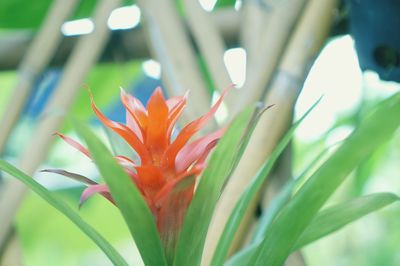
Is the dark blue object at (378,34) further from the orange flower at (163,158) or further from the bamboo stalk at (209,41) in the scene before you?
the orange flower at (163,158)

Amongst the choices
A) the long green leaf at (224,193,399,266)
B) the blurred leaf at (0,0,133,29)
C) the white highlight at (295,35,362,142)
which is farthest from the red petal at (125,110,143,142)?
the blurred leaf at (0,0,133,29)

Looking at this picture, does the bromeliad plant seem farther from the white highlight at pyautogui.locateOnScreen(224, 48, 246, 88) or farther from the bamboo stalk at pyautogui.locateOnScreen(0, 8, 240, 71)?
the bamboo stalk at pyautogui.locateOnScreen(0, 8, 240, 71)

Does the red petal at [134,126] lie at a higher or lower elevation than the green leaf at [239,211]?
higher

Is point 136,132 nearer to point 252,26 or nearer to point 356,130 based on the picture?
point 356,130

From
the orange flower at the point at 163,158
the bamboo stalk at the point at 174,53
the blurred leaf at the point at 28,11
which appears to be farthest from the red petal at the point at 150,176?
the blurred leaf at the point at 28,11

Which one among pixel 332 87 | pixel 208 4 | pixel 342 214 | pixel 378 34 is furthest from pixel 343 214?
pixel 332 87

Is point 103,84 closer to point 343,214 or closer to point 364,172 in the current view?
point 364,172

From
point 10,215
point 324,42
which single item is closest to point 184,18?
point 324,42
